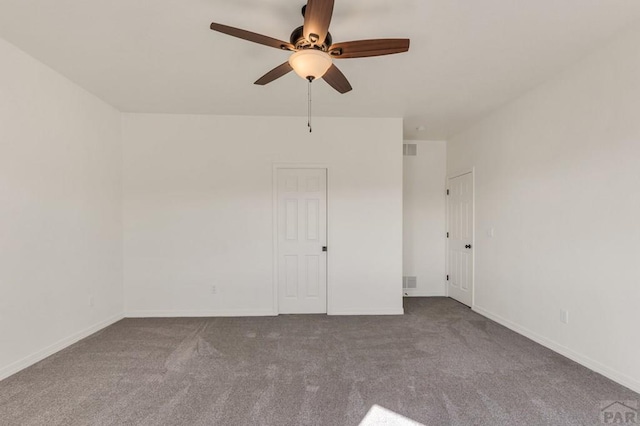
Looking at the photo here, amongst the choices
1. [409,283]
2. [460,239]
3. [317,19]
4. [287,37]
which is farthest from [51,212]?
[460,239]

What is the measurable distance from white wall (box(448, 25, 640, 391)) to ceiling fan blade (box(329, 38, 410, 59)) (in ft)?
6.14

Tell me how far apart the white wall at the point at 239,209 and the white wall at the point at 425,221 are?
1.00 m

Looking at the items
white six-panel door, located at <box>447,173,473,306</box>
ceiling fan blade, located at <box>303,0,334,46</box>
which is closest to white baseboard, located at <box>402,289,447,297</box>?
white six-panel door, located at <box>447,173,473,306</box>

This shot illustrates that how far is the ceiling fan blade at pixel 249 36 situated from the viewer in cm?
168

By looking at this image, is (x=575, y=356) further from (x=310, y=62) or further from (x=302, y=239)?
(x=310, y=62)

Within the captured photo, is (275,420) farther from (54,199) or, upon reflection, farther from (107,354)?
(54,199)

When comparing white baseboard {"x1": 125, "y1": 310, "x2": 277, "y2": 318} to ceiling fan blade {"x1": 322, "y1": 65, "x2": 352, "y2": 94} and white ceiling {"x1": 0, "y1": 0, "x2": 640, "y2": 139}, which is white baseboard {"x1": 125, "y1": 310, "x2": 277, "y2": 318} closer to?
white ceiling {"x1": 0, "y1": 0, "x2": 640, "y2": 139}

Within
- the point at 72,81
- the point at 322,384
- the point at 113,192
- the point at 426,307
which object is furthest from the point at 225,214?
the point at 426,307

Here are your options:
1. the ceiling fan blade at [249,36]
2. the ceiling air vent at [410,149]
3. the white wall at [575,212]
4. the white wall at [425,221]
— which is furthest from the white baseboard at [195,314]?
the ceiling air vent at [410,149]

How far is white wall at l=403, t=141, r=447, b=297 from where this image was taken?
4867 mm

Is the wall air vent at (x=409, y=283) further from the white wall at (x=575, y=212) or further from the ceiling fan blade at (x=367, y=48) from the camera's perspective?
the ceiling fan blade at (x=367, y=48)

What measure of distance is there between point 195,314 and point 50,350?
143 cm

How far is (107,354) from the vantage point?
2762mm

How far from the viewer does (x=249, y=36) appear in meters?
1.77
